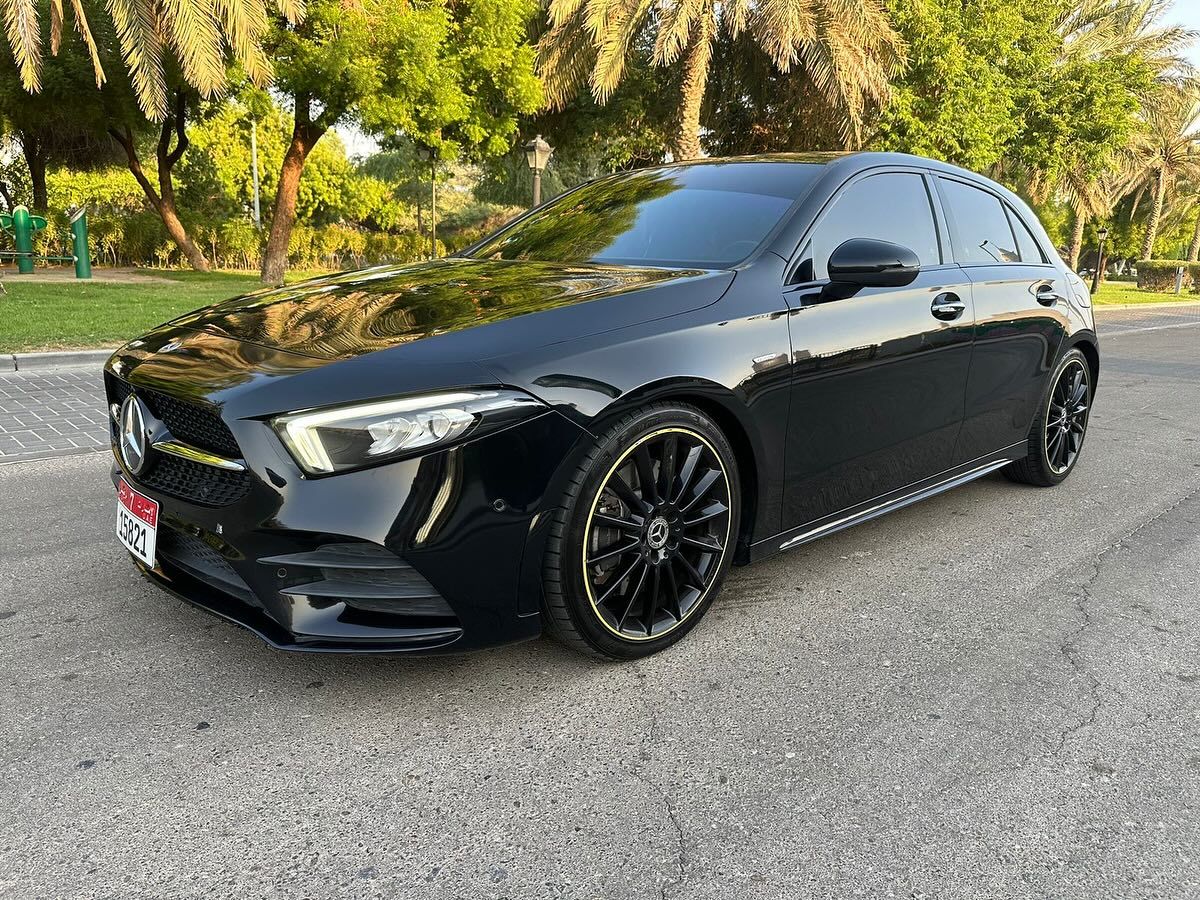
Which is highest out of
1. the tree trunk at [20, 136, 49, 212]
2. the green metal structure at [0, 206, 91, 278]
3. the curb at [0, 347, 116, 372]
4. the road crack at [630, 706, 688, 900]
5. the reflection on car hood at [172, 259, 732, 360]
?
the tree trunk at [20, 136, 49, 212]

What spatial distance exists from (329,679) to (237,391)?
925 millimetres

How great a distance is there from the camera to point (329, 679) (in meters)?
2.79

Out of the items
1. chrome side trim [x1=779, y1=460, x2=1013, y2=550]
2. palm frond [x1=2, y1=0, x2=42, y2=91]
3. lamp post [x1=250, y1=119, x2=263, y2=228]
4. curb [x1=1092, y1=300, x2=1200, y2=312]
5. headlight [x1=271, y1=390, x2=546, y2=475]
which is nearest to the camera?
headlight [x1=271, y1=390, x2=546, y2=475]

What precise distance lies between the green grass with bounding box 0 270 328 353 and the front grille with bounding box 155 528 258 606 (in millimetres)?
7080

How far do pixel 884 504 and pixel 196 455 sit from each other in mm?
2537

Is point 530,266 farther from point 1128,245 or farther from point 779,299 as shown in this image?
point 1128,245

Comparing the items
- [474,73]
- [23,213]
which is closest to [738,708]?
[474,73]

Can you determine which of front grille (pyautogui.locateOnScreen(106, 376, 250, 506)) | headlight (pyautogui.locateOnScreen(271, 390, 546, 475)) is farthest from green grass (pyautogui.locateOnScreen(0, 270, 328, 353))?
headlight (pyautogui.locateOnScreen(271, 390, 546, 475))

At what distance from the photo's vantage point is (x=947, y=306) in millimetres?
3826

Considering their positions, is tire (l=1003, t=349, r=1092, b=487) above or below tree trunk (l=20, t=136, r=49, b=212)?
below

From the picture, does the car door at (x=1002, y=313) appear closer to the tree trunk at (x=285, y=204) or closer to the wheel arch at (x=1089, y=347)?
the wheel arch at (x=1089, y=347)

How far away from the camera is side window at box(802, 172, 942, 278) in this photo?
3.41m

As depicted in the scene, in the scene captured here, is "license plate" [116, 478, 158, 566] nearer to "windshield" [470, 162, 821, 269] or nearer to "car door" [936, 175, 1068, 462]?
"windshield" [470, 162, 821, 269]

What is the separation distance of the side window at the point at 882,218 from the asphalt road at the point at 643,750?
1.31m
